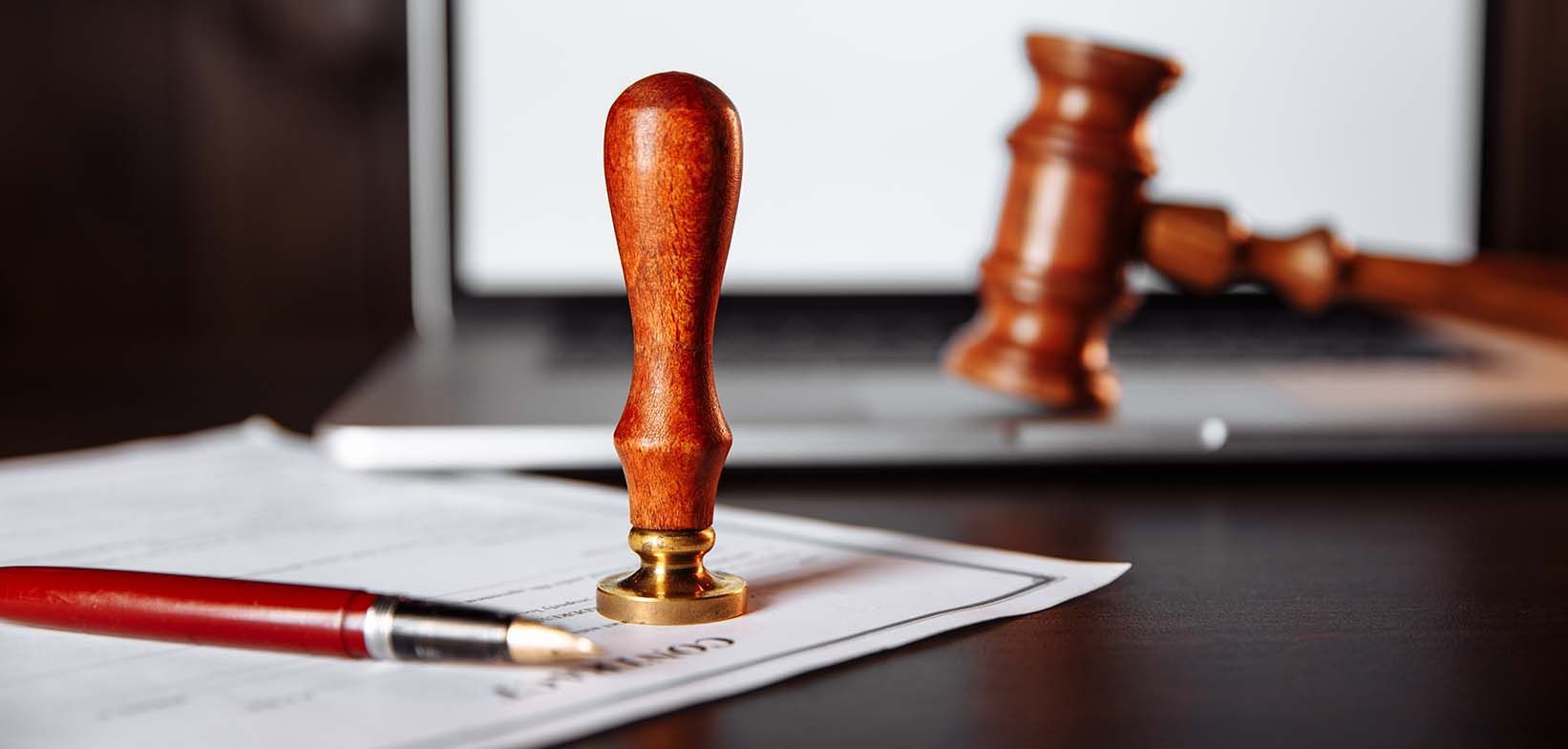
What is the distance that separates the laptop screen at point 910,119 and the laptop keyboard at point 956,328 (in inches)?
1.1

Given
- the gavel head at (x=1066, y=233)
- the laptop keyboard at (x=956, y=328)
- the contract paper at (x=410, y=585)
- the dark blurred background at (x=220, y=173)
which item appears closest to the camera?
the contract paper at (x=410, y=585)

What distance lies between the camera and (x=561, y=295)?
0.95m

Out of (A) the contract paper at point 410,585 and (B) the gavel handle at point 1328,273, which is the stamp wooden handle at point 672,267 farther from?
(B) the gavel handle at point 1328,273

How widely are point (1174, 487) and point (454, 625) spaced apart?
0.36 meters

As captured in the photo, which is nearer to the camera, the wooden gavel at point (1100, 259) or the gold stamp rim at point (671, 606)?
the gold stamp rim at point (671, 606)

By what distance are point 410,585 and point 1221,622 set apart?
0.69 feet

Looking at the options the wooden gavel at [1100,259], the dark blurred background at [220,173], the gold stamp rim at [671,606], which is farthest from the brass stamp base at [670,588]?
the dark blurred background at [220,173]

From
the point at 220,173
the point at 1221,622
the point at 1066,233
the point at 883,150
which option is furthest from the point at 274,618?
the point at 220,173

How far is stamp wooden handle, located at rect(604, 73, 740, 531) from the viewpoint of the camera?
1.07 ft

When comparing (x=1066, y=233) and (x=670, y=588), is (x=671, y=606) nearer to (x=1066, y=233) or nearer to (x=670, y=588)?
(x=670, y=588)

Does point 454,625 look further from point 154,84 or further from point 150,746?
point 154,84

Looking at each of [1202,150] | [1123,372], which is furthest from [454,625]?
[1202,150]

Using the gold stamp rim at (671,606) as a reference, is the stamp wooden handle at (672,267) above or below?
above

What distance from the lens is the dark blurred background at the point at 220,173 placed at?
1173 millimetres
